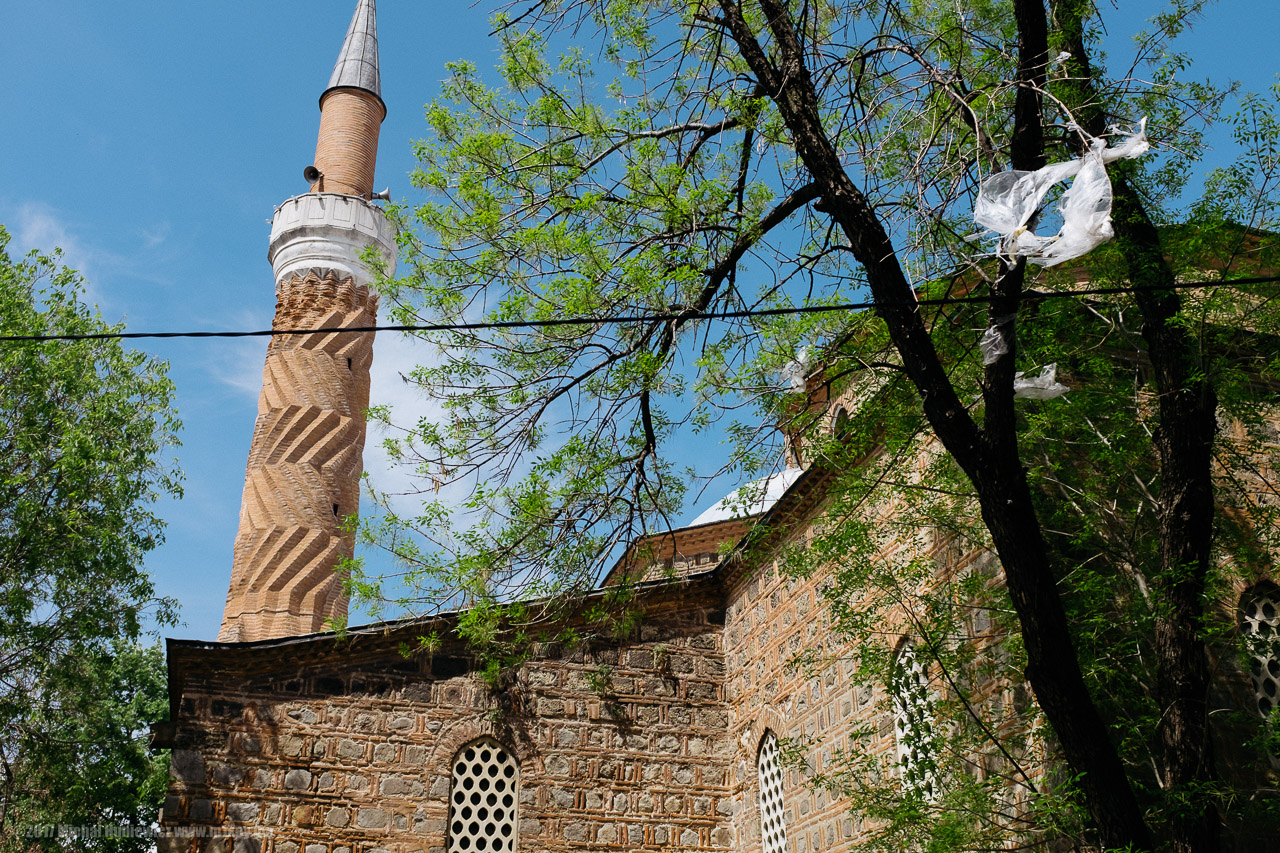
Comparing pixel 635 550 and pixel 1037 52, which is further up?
pixel 1037 52

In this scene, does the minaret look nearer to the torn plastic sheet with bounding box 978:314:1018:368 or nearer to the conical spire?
the conical spire

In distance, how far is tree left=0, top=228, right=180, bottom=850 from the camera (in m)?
13.6

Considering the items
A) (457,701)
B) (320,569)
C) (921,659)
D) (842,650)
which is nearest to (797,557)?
(921,659)

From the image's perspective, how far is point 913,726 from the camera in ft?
22.4

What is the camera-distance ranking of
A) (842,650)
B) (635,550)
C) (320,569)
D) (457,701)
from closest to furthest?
(635,550) < (842,650) < (457,701) < (320,569)

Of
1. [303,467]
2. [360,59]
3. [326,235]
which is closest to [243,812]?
[303,467]

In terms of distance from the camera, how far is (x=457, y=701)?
35.1 feet

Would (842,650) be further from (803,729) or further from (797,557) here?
(797,557)

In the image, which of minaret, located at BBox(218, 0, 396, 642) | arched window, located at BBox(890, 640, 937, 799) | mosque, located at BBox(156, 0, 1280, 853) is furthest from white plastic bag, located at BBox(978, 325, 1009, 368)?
minaret, located at BBox(218, 0, 396, 642)

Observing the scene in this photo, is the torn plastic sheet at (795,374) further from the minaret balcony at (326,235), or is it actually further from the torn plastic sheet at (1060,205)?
the minaret balcony at (326,235)

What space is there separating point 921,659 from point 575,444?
2595 mm

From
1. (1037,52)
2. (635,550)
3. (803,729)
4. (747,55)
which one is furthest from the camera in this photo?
(803,729)

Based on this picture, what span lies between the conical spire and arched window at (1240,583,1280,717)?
16408mm

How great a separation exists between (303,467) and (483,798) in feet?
25.3
